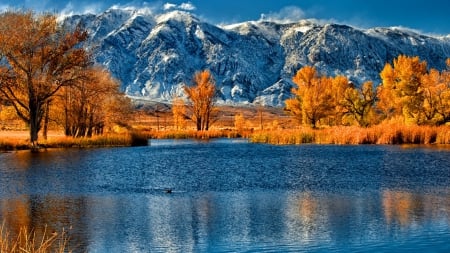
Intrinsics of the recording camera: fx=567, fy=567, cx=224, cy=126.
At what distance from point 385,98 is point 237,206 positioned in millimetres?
58436

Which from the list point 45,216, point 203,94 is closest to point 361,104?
point 203,94

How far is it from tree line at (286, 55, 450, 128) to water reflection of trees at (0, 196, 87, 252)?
162ft

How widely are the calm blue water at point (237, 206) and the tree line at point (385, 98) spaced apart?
31483 millimetres

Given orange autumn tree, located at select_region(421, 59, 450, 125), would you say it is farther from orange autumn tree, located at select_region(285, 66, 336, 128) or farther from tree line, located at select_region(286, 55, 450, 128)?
orange autumn tree, located at select_region(285, 66, 336, 128)

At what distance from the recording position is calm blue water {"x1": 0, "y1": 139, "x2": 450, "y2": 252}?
43.7ft

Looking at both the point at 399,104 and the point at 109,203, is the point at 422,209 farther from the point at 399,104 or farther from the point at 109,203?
the point at 399,104

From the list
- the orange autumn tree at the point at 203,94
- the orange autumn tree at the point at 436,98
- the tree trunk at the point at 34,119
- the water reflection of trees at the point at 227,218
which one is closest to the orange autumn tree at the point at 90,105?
the tree trunk at the point at 34,119

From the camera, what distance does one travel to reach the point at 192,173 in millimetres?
28281

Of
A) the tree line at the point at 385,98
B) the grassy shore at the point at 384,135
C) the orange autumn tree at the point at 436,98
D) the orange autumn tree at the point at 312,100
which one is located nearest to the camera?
the grassy shore at the point at 384,135

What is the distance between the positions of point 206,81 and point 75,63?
39.4m

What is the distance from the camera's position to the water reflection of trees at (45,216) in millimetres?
14241

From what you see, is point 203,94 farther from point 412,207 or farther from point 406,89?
point 412,207

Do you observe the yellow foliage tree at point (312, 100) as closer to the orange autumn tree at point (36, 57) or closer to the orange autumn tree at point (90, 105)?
the orange autumn tree at point (90, 105)

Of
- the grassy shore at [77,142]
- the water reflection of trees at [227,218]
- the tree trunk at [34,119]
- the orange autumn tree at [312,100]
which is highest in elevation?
the orange autumn tree at [312,100]
